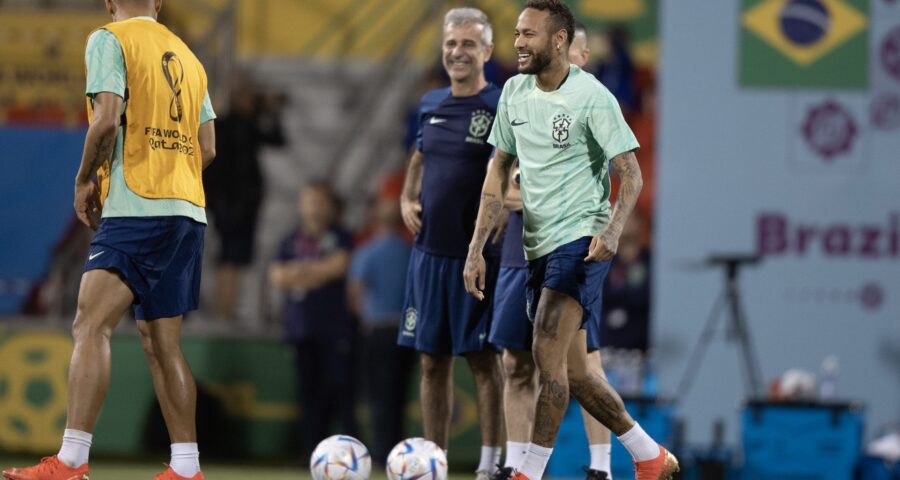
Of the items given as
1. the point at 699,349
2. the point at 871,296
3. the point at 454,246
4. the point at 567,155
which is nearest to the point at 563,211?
the point at 567,155

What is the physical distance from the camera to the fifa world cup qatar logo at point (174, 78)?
Answer: 7.18 m

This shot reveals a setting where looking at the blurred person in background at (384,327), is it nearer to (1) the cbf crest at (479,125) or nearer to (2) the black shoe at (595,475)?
(1) the cbf crest at (479,125)

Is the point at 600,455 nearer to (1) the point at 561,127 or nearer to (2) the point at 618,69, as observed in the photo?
(1) the point at 561,127

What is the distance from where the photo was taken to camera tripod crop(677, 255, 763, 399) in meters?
12.1

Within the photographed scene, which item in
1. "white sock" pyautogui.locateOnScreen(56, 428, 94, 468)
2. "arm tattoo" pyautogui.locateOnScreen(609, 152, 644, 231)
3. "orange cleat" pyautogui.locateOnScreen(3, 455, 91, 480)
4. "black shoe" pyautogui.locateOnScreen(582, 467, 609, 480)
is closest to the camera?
"orange cleat" pyautogui.locateOnScreen(3, 455, 91, 480)

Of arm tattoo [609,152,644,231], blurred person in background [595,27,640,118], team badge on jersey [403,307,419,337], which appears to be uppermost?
blurred person in background [595,27,640,118]

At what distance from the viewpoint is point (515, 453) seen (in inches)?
316

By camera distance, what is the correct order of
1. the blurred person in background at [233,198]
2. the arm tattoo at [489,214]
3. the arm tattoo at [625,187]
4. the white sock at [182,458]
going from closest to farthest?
the white sock at [182,458] < the arm tattoo at [625,187] < the arm tattoo at [489,214] < the blurred person in background at [233,198]

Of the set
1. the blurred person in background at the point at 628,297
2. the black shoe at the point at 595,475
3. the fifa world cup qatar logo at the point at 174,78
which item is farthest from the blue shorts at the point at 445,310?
the blurred person in background at the point at 628,297

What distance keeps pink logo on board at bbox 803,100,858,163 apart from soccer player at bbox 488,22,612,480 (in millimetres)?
4883

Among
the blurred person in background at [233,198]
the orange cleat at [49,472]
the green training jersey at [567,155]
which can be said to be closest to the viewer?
the orange cleat at [49,472]

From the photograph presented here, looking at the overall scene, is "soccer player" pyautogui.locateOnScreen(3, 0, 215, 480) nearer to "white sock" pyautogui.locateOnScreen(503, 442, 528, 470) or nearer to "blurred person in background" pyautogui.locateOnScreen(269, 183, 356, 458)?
"white sock" pyautogui.locateOnScreen(503, 442, 528, 470)

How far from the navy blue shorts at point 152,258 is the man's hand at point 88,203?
15 cm

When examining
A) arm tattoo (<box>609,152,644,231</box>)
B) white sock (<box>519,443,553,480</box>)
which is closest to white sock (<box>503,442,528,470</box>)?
white sock (<box>519,443,553,480</box>)
